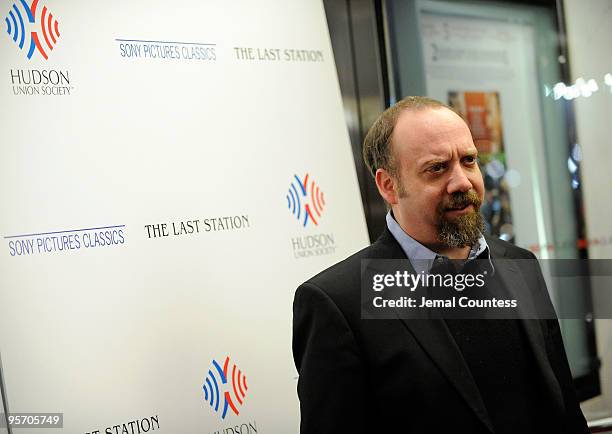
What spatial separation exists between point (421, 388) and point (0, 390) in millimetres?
1176

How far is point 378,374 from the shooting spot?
217 centimetres

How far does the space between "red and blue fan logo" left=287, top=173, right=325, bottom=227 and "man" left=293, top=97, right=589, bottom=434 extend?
72 cm

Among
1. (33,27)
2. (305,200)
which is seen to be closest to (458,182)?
(305,200)

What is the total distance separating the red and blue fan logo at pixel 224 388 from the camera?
8.95 ft

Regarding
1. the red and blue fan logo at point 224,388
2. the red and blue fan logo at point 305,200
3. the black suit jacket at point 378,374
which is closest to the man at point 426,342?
the black suit jacket at point 378,374

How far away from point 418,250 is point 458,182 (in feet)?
0.72

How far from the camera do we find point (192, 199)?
9.25 ft

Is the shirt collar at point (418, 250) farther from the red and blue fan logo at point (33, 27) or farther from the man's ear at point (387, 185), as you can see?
the red and blue fan logo at point (33, 27)

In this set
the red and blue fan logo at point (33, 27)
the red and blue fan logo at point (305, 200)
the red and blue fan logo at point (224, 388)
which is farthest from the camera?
the red and blue fan logo at point (305, 200)

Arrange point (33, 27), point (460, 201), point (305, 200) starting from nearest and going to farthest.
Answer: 1. point (460, 201)
2. point (33, 27)
3. point (305, 200)

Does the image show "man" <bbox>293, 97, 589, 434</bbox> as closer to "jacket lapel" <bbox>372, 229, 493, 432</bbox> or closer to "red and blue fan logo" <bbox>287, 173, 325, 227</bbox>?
"jacket lapel" <bbox>372, 229, 493, 432</bbox>

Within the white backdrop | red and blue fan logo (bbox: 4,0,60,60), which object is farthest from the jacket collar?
red and blue fan logo (bbox: 4,0,60,60)

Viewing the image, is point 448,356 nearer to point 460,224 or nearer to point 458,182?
point 460,224

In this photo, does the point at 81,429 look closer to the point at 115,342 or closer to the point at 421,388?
the point at 115,342
